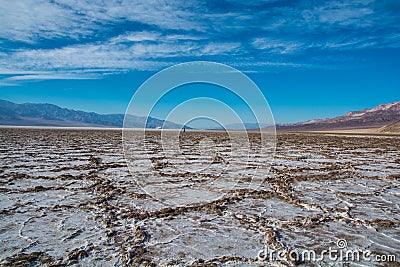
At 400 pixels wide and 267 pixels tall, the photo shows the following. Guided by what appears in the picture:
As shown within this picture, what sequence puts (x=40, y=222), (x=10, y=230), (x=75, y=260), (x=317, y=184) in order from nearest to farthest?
(x=75, y=260) → (x=10, y=230) → (x=40, y=222) → (x=317, y=184)

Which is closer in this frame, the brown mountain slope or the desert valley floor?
the desert valley floor

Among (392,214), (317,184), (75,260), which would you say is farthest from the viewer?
(317,184)

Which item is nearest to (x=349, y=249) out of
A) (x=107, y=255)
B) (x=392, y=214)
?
(x=392, y=214)

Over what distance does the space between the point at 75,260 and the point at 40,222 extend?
1138mm

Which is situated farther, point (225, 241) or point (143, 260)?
point (225, 241)

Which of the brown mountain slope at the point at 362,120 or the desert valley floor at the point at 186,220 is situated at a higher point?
the brown mountain slope at the point at 362,120

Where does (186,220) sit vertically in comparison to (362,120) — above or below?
below

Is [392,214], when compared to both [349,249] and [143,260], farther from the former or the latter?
[143,260]

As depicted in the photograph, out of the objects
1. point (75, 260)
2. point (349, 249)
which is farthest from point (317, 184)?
point (75, 260)

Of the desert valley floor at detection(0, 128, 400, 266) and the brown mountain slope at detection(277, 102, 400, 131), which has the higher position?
the brown mountain slope at detection(277, 102, 400, 131)

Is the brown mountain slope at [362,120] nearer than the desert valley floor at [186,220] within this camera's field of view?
No

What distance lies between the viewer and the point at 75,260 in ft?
8.27

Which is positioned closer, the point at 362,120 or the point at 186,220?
the point at 186,220

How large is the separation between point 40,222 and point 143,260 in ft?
4.97
